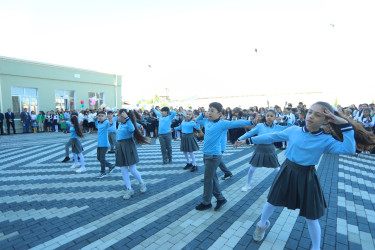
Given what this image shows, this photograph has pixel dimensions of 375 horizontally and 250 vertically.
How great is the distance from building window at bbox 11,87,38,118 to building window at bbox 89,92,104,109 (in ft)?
15.4

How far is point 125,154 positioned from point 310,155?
3.45m

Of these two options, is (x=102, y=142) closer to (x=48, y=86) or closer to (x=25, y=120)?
(x=25, y=120)

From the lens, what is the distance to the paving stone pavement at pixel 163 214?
3.12 metres

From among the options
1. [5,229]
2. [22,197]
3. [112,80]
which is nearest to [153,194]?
[5,229]

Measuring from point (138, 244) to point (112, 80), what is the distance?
2424cm

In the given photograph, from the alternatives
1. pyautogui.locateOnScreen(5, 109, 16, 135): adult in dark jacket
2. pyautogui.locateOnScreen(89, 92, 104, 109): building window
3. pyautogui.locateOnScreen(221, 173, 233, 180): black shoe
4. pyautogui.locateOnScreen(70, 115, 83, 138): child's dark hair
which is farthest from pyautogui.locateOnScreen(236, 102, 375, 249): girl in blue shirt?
pyautogui.locateOnScreen(89, 92, 104, 109): building window

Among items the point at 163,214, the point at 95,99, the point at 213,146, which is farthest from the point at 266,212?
the point at 95,99

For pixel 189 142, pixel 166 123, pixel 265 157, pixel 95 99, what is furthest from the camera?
pixel 95 99

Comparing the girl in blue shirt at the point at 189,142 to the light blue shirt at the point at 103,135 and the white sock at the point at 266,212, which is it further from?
the white sock at the point at 266,212

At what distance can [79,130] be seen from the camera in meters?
6.89

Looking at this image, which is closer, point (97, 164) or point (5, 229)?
point (5, 229)

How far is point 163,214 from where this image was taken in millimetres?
3898

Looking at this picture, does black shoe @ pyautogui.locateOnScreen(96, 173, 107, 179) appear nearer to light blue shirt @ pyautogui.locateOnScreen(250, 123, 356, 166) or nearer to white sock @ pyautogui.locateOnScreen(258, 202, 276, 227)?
white sock @ pyautogui.locateOnScreen(258, 202, 276, 227)

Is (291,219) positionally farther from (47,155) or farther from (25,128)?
(25,128)
